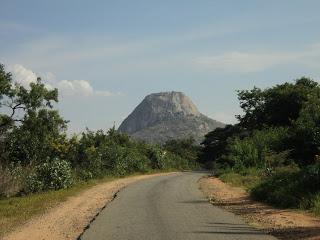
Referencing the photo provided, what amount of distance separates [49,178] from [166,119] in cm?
14082

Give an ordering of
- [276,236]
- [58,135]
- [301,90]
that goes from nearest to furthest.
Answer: [276,236]
[58,135]
[301,90]

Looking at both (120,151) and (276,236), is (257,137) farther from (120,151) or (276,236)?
(276,236)

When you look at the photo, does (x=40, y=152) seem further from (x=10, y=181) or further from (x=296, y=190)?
(x=296, y=190)

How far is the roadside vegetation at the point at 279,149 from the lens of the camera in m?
17.7

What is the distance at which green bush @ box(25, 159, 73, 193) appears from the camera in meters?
26.7

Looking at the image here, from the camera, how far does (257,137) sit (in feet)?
129

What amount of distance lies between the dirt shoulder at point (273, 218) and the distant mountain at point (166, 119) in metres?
129

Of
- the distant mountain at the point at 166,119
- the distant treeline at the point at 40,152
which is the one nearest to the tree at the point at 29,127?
the distant treeline at the point at 40,152

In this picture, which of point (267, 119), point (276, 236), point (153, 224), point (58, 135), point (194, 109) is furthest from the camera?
point (194, 109)

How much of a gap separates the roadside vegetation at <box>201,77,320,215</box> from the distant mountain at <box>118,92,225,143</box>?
3061 inches

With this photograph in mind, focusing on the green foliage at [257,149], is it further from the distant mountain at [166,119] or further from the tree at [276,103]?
the distant mountain at [166,119]

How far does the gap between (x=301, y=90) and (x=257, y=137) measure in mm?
11449

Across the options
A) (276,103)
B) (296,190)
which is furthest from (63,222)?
(276,103)

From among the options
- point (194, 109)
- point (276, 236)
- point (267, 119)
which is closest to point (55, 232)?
point (276, 236)
